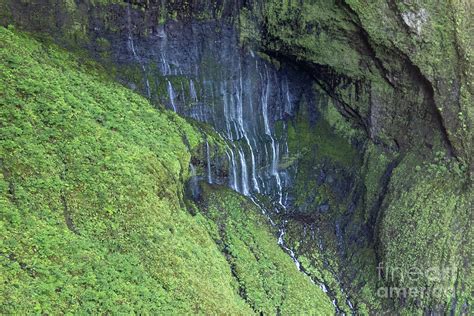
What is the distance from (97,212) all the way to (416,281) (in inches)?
420

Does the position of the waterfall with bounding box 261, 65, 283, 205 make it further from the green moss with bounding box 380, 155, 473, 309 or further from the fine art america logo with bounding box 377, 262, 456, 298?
the fine art america logo with bounding box 377, 262, 456, 298

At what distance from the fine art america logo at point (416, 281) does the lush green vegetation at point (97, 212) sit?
2717 millimetres

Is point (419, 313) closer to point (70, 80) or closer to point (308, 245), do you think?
point (308, 245)

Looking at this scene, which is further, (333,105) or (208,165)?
(333,105)

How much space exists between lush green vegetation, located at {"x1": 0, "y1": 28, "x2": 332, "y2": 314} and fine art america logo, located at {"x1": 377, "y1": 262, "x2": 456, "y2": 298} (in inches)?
107

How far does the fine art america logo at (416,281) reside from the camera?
15.7 meters

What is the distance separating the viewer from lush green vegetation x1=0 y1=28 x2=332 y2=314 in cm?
1018

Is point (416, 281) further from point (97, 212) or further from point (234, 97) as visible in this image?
point (97, 212)

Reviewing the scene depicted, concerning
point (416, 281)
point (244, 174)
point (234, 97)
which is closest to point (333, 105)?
point (234, 97)

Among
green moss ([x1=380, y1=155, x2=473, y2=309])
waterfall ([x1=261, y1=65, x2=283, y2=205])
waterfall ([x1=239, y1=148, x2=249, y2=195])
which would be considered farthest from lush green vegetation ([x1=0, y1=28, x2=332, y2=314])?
waterfall ([x1=261, y1=65, x2=283, y2=205])

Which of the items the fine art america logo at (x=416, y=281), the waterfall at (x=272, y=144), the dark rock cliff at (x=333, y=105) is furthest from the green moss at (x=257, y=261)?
the waterfall at (x=272, y=144)

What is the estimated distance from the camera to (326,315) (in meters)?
15.5

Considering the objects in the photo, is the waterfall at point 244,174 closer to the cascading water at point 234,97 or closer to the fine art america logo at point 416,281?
the cascading water at point 234,97

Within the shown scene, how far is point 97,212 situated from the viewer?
11695 millimetres
